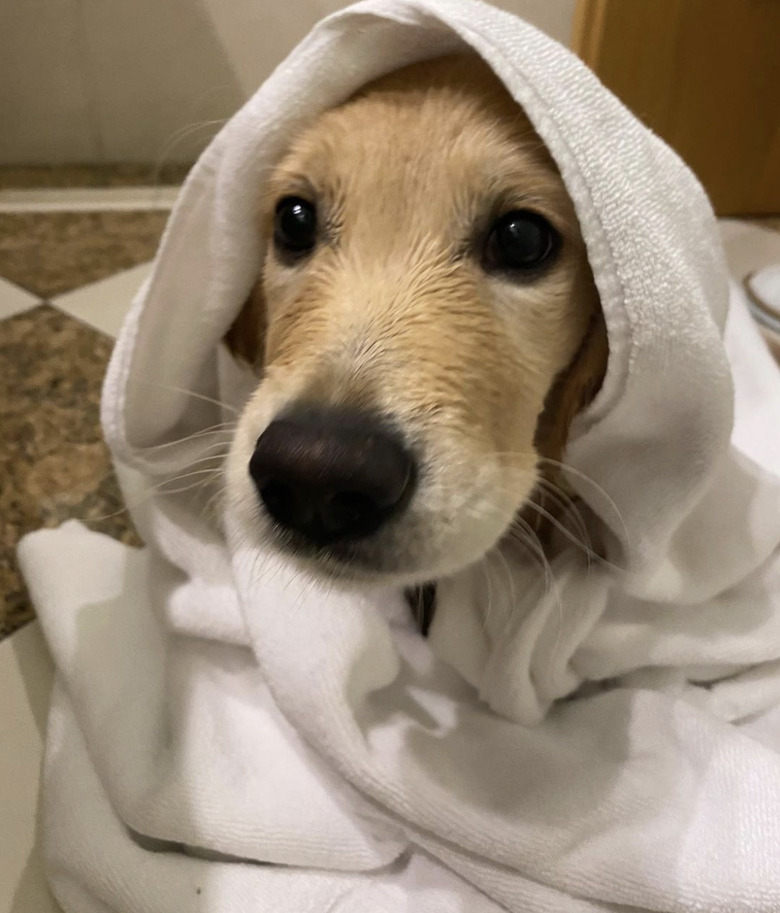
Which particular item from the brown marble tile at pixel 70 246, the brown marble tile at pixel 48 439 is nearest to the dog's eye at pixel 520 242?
the brown marble tile at pixel 48 439

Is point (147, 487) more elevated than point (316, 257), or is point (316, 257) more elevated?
point (316, 257)

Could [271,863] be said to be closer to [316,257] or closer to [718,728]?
[718,728]

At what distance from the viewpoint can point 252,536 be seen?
2.26 ft

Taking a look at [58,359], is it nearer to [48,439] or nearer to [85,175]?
[48,439]

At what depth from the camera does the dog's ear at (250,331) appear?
915 millimetres

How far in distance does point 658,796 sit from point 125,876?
558mm

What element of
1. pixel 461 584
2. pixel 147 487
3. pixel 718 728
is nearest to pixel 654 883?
pixel 718 728

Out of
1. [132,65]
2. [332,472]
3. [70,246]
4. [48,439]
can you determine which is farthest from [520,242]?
[132,65]

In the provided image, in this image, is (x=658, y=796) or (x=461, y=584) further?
(x=461, y=584)

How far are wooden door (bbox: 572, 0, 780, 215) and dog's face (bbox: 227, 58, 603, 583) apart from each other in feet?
4.68

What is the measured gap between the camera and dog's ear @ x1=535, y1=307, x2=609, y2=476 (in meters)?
0.81

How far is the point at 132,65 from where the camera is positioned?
6.90 feet

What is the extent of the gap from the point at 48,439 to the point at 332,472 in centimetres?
94

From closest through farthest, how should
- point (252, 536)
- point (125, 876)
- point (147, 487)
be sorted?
point (252, 536) < point (125, 876) < point (147, 487)
